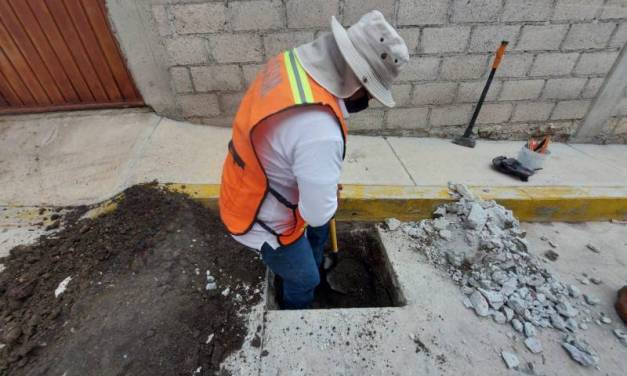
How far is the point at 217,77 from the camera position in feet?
9.09

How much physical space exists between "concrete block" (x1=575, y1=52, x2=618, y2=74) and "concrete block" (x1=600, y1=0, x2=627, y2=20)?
312 millimetres

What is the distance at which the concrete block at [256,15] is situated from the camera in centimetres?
243

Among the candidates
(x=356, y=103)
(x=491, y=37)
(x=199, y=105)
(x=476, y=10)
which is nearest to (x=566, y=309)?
(x=356, y=103)

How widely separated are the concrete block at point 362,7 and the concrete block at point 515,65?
3.77 feet

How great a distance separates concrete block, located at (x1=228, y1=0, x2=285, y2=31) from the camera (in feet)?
7.98

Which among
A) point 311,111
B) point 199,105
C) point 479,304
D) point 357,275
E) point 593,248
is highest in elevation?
point 311,111

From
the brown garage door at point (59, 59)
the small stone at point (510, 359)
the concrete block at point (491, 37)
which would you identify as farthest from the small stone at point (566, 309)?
the brown garage door at point (59, 59)

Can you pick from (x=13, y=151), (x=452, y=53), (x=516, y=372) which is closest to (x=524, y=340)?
(x=516, y=372)

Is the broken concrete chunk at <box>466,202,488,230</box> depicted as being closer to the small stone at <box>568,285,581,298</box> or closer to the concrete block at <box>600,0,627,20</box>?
Answer: the small stone at <box>568,285,581,298</box>

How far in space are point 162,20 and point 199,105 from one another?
763mm

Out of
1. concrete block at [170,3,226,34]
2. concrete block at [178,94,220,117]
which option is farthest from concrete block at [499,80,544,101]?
concrete block at [178,94,220,117]

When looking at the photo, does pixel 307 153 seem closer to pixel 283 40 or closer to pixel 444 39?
pixel 283 40

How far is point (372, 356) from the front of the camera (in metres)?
1.57

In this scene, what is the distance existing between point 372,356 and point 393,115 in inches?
91.2
